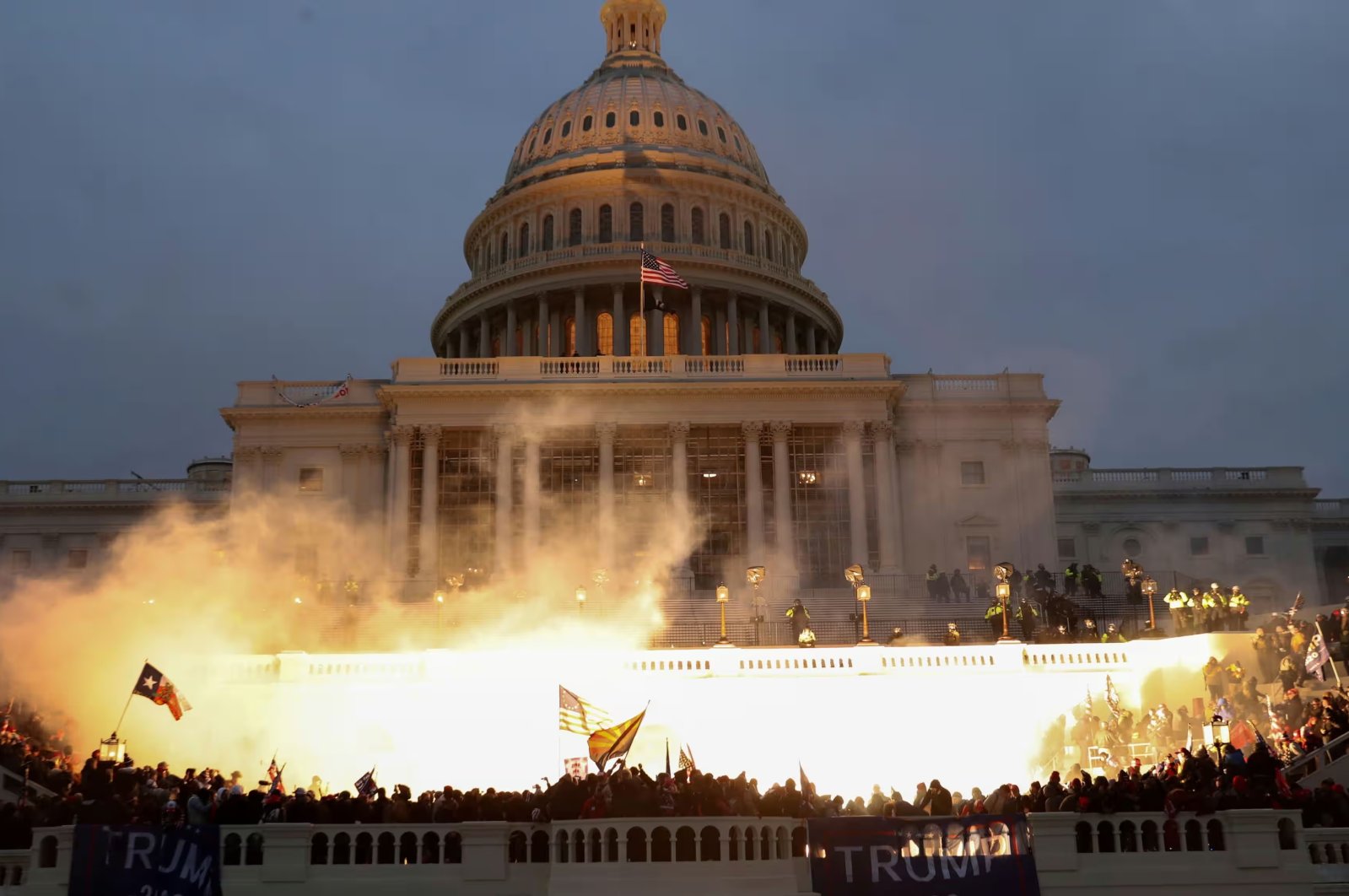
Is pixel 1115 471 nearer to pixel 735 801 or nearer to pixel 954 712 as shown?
pixel 954 712

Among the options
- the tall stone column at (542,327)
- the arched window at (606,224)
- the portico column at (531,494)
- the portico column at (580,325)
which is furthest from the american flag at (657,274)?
the arched window at (606,224)

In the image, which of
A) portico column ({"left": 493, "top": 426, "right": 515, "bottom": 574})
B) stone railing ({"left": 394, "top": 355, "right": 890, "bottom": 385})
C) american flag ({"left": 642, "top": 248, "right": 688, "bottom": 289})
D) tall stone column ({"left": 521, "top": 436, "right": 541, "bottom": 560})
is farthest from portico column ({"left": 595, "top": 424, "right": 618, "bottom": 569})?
american flag ({"left": 642, "top": 248, "right": 688, "bottom": 289})

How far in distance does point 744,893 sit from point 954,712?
17672 millimetres

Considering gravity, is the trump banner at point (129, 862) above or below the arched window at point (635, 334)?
below

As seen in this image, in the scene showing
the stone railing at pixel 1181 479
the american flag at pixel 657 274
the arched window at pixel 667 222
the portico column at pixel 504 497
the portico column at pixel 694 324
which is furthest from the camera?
the arched window at pixel 667 222

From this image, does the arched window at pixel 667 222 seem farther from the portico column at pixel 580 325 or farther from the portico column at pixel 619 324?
the portico column at pixel 580 325

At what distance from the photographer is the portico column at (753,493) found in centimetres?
5909

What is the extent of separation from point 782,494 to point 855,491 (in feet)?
9.93

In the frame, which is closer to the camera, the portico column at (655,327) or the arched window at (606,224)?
the portico column at (655,327)

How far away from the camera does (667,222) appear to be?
86.9 metres

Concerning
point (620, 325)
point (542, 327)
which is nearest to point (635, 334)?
point (620, 325)

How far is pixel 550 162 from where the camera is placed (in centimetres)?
8975

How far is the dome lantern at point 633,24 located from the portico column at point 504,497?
50.0 m

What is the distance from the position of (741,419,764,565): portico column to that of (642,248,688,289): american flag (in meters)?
9.30
